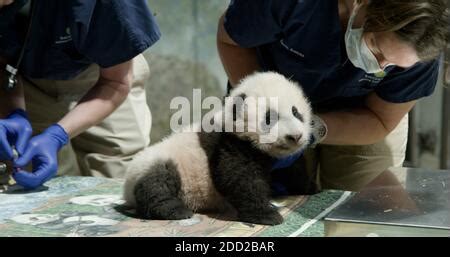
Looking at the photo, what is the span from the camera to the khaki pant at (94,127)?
180 centimetres

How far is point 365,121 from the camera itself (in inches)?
59.9

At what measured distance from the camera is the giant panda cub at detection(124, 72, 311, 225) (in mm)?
1212

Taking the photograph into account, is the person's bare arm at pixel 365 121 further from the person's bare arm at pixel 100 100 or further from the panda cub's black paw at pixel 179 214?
the person's bare arm at pixel 100 100

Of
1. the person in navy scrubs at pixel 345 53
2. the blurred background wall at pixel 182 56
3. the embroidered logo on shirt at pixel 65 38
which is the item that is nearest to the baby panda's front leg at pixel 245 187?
the person in navy scrubs at pixel 345 53

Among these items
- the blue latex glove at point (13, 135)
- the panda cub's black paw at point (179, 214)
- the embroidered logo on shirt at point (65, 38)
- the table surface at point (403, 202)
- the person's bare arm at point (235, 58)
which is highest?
the embroidered logo on shirt at point (65, 38)

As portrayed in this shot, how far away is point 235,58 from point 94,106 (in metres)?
0.39

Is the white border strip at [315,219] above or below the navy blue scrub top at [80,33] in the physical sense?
below

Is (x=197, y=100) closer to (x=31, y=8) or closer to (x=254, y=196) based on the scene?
(x=31, y=8)

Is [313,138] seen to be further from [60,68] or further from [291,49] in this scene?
[60,68]

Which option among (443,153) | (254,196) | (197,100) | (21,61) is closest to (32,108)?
(21,61)

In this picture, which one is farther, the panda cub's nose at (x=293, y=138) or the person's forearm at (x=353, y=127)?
the person's forearm at (x=353, y=127)

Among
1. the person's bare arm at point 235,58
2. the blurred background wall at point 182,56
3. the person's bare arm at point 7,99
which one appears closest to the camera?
the person's bare arm at point 235,58

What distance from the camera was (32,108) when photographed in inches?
71.6

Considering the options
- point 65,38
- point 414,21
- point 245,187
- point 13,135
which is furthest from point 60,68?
point 414,21
